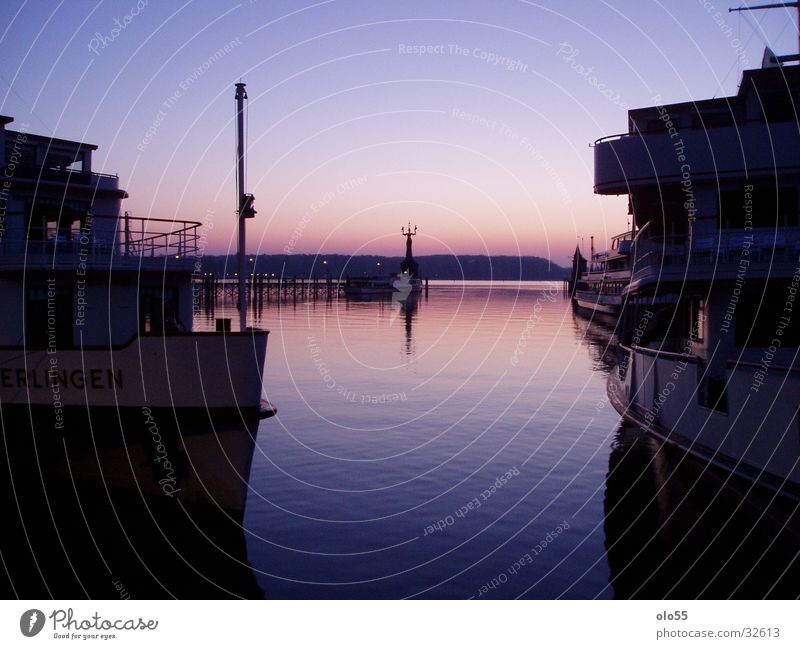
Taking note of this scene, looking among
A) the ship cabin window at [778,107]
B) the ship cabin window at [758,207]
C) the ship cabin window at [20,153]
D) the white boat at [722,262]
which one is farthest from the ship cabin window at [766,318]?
the ship cabin window at [20,153]

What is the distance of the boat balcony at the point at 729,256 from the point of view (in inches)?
779

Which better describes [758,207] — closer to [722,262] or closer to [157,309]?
[722,262]

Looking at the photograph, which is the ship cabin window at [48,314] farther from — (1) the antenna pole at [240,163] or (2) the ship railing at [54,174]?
(1) the antenna pole at [240,163]

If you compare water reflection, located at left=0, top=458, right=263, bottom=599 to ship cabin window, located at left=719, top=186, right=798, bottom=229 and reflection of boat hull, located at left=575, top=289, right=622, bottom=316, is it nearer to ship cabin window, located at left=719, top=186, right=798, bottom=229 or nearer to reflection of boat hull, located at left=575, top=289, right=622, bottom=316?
ship cabin window, located at left=719, top=186, right=798, bottom=229

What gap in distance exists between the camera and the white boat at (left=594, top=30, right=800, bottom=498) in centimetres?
1762

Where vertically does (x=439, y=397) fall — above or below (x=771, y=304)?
below

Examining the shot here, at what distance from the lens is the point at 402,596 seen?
14.5m

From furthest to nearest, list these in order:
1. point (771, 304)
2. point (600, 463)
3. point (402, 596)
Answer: point (600, 463) < point (771, 304) < point (402, 596)

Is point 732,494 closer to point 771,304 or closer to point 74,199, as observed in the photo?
point 771,304

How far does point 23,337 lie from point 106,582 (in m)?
8.38

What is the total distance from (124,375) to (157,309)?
3.13 m

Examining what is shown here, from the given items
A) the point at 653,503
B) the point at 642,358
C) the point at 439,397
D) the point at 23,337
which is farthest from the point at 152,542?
the point at 439,397

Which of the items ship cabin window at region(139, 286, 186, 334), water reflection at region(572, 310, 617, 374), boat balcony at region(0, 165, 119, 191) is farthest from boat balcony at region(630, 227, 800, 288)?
water reflection at region(572, 310, 617, 374)

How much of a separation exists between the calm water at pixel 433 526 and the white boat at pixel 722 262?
1.36 m
